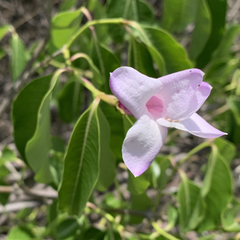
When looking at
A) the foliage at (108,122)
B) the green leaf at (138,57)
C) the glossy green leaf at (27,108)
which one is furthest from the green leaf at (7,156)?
the green leaf at (138,57)

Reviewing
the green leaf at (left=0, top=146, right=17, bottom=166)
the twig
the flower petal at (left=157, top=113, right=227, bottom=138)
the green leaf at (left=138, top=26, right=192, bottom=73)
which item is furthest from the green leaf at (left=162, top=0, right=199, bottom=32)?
the twig

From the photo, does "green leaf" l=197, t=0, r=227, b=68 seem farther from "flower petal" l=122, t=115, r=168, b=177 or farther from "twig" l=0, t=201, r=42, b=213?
"twig" l=0, t=201, r=42, b=213

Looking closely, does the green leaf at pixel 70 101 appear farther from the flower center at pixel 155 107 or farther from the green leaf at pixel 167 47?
the flower center at pixel 155 107

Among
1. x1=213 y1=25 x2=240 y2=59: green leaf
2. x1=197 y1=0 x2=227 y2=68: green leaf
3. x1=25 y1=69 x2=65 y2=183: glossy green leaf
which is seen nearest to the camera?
x1=25 y1=69 x2=65 y2=183: glossy green leaf

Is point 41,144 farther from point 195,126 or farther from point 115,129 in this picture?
point 195,126

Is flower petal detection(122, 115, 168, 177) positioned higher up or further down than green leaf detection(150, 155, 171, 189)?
higher up

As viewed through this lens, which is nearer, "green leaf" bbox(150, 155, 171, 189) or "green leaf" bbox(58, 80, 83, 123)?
"green leaf" bbox(150, 155, 171, 189)
